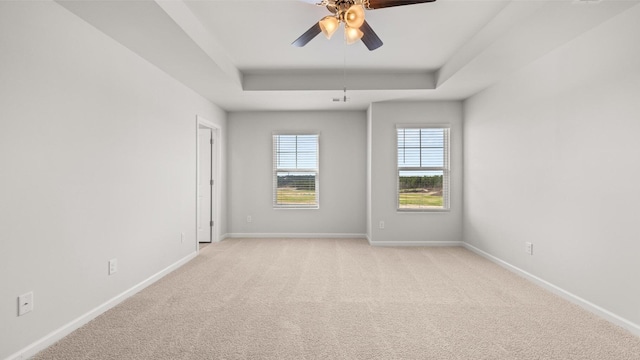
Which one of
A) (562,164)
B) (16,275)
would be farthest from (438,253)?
(16,275)

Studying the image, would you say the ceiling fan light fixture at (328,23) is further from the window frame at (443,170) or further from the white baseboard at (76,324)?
the window frame at (443,170)

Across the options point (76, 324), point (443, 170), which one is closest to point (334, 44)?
point (443, 170)

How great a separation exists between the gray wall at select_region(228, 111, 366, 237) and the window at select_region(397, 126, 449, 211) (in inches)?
31.4

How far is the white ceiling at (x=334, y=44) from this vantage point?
247cm

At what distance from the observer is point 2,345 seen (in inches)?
72.8

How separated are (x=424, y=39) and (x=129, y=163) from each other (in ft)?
10.8

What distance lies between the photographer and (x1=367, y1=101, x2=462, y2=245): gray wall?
525cm

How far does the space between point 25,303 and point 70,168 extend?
93 cm

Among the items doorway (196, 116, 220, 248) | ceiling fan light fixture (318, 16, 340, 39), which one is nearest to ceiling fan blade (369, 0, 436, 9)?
ceiling fan light fixture (318, 16, 340, 39)

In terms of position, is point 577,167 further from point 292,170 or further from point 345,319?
point 292,170

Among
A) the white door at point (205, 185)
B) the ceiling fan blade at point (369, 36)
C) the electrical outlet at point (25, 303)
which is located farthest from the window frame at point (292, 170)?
the electrical outlet at point (25, 303)

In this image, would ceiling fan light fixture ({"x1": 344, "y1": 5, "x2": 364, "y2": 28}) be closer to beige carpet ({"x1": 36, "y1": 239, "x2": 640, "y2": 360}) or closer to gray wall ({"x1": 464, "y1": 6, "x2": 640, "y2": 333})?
gray wall ({"x1": 464, "y1": 6, "x2": 640, "y2": 333})

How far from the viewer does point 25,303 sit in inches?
78.2

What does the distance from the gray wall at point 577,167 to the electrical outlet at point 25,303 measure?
4.20 meters
